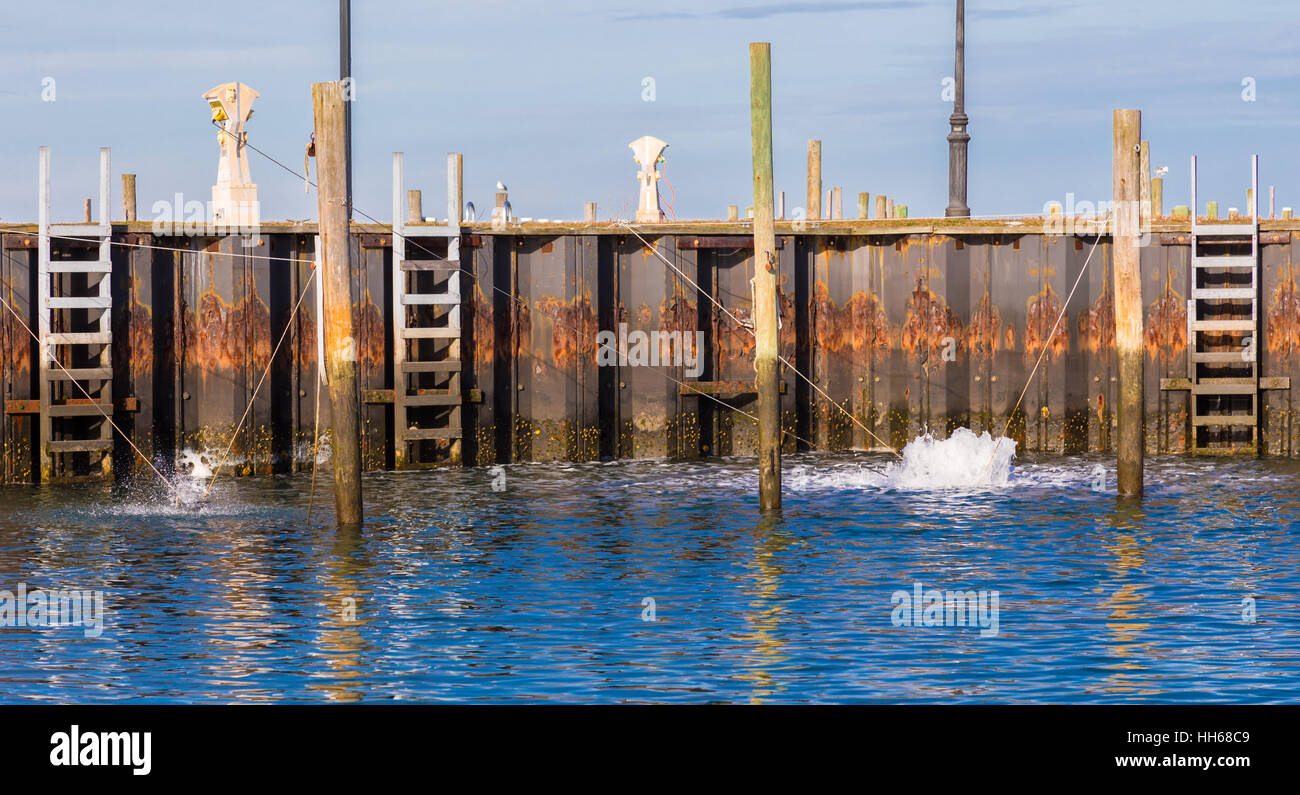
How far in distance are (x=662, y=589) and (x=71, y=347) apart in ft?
38.7

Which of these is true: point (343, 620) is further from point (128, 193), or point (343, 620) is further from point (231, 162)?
point (128, 193)

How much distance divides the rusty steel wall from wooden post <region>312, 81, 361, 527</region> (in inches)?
258

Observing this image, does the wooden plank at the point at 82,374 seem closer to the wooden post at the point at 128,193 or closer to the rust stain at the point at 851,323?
the wooden post at the point at 128,193

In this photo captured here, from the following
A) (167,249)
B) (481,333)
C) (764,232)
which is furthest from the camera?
(481,333)

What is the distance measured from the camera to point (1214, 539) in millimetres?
18438

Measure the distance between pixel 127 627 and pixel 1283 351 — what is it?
63.7 ft

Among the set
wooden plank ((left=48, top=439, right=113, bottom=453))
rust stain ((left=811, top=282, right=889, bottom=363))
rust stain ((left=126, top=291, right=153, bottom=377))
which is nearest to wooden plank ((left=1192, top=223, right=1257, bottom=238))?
rust stain ((left=811, top=282, right=889, bottom=363))

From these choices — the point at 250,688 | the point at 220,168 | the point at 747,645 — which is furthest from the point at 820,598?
the point at 220,168

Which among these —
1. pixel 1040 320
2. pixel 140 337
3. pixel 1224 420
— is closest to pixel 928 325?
pixel 1040 320

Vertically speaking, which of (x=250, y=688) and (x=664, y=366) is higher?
(x=664, y=366)

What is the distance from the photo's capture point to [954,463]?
25344mm

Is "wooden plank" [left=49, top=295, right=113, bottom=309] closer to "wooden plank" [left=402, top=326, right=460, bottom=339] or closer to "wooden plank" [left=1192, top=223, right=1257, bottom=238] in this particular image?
"wooden plank" [left=402, top=326, right=460, bottom=339]
